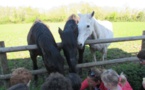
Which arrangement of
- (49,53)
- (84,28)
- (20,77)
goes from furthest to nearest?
(84,28)
(49,53)
(20,77)

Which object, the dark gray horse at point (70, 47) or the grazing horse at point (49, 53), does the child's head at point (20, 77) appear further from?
the dark gray horse at point (70, 47)

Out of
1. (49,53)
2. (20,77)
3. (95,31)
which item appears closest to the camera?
(20,77)

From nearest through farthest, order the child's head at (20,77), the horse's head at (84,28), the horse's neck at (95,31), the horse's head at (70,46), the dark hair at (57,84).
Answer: the dark hair at (57,84), the child's head at (20,77), the horse's head at (70,46), the horse's head at (84,28), the horse's neck at (95,31)

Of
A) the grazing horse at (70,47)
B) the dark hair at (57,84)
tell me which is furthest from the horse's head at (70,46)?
the dark hair at (57,84)

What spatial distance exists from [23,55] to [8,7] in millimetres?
20859

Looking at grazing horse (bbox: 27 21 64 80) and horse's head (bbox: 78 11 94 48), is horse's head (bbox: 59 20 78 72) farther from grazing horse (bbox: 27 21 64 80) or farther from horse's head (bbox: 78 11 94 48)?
horse's head (bbox: 78 11 94 48)

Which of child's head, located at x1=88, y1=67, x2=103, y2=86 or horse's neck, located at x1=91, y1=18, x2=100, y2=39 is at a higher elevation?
horse's neck, located at x1=91, y1=18, x2=100, y2=39

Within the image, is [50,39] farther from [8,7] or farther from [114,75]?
[8,7]

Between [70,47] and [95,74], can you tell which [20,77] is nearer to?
[95,74]

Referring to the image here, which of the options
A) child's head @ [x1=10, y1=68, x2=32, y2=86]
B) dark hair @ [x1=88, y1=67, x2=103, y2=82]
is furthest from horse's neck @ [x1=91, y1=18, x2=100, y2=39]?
child's head @ [x1=10, y1=68, x2=32, y2=86]

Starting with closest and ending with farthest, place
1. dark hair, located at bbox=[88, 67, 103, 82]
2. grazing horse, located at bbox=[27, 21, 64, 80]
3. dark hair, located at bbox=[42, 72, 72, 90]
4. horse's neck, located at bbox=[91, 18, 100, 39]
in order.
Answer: dark hair, located at bbox=[42, 72, 72, 90]
dark hair, located at bbox=[88, 67, 103, 82]
grazing horse, located at bbox=[27, 21, 64, 80]
horse's neck, located at bbox=[91, 18, 100, 39]

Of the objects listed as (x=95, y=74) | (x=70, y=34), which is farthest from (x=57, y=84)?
(x=70, y=34)

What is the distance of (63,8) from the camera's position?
27953mm

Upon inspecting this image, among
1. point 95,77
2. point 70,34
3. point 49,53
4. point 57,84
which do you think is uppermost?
point 70,34
